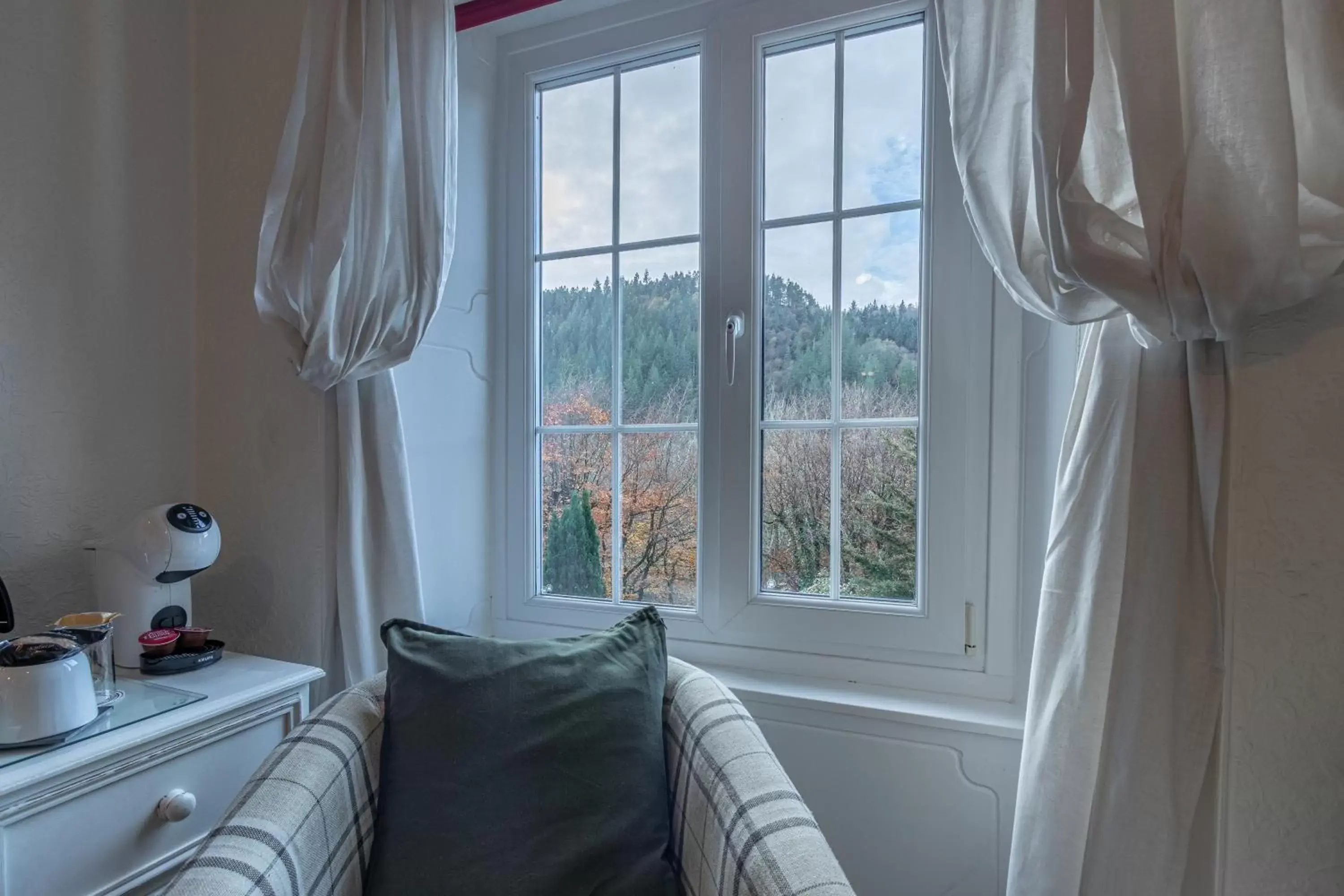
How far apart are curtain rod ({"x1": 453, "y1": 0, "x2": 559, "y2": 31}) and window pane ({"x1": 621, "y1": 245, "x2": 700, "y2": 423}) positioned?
543mm

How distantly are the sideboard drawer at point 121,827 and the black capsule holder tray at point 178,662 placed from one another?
191 millimetres

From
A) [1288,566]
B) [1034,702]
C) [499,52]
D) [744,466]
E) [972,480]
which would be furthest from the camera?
[499,52]

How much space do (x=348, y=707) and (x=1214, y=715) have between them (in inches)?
46.8

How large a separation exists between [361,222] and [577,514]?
2.62ft

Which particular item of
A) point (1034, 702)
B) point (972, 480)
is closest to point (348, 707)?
point (1034, 702)

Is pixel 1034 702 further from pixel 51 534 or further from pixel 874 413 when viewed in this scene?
pixel 51 534

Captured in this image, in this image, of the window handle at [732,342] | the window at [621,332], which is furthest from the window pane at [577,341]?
the window handle at [732,342]

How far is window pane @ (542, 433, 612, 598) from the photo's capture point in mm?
1612

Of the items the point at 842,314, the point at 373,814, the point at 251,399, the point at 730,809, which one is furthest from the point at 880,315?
the point at 251,399

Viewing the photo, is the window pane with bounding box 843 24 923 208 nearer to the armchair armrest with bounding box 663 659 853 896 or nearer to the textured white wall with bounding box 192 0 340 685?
the armchair armrest with bounding box 663 659 853 896

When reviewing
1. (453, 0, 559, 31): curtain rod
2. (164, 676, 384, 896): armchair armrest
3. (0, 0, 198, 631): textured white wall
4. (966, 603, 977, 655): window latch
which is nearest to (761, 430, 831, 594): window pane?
(966, 603, 977, 655): window latch

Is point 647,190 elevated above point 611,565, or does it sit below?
above

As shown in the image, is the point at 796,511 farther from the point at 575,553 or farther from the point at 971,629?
the point at 575,553

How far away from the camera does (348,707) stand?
1020 mm
